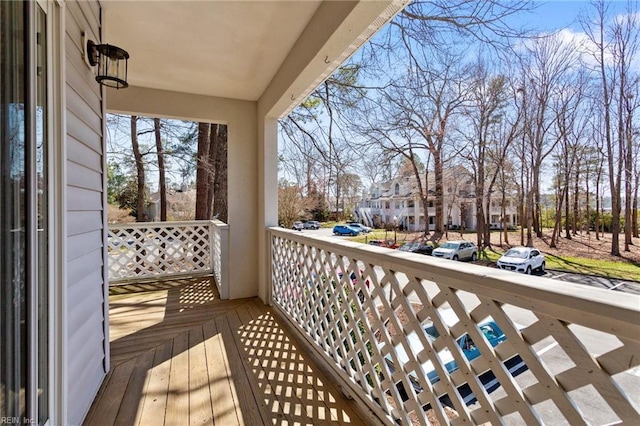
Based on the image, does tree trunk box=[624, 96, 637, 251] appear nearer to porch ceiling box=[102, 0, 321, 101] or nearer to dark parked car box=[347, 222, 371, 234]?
dark parked car box=[347, 222, 371, 234]

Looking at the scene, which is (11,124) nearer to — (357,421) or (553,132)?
(553,132)

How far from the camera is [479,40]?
5.37 ft

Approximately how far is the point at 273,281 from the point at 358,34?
257 centimetres

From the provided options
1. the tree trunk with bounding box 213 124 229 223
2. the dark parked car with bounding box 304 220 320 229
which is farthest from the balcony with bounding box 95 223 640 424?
the tree trunk with bounding box 213 124 229 223

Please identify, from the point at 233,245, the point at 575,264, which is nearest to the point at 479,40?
the point at 575,264

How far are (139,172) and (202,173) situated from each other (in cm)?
199

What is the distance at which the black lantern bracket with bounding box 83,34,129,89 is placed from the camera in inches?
71.2

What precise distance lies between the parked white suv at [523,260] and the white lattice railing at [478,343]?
0.29 ft

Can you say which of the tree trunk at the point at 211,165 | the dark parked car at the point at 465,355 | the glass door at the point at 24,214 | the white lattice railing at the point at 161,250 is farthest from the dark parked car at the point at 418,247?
the tree trunk at the point at 211,165

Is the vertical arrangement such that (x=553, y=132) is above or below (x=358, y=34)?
below

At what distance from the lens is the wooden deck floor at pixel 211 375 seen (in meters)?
1.72

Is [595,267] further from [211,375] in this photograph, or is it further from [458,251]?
[211,375]

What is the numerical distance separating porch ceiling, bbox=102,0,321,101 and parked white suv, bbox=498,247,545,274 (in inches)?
74.1

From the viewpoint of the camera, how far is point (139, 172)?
7.25 m
